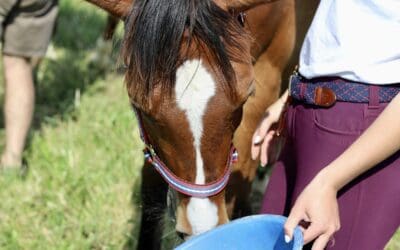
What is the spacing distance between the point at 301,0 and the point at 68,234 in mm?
1455

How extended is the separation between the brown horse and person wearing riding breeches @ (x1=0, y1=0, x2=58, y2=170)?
68.3 inches

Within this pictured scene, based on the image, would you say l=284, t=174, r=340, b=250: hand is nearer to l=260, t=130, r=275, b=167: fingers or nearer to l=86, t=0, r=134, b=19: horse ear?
l=260, t=130, r=275, b=167: fingers

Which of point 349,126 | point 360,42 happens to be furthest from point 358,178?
point 360,42

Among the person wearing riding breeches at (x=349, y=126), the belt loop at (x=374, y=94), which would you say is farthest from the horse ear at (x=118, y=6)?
the belt loop at (x=374, y=94)

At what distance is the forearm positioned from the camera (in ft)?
5.27

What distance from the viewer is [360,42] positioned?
1.75 meters

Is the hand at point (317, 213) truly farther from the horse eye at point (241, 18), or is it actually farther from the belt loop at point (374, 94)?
the horse eye at point (241, 18)

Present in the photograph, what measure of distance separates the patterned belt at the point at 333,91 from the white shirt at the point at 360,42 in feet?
0.07

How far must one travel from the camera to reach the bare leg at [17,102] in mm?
3736

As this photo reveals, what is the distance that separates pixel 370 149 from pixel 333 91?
0.24 metres

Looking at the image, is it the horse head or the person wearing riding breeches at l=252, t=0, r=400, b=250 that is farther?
the horse head

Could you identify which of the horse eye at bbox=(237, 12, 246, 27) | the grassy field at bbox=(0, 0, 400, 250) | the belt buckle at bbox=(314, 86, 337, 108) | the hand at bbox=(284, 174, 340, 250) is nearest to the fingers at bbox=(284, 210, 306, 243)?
the hand at bbox=(284, 174, 340, 250)

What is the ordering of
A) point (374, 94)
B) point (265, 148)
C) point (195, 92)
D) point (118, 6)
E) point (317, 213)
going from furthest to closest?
point (265, 148), point (118, 6), point (195, 92), point (374, 94), point (317, 213)

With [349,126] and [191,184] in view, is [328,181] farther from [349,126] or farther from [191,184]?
[191,184]
